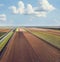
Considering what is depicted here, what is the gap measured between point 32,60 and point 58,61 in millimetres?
1907

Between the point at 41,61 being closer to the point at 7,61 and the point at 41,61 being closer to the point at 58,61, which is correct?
the point at 58,61

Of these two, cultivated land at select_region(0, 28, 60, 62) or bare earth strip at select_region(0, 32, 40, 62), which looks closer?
bare earth strip at select_region(0, 32, 40, 62)

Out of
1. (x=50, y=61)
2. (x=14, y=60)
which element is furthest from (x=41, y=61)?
(x=14, y=60)

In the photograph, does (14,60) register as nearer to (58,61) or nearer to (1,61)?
(1,61)

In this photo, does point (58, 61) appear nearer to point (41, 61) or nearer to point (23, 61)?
point (41, 61)

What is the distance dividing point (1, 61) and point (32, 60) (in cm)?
225

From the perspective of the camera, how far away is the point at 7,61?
1542cm

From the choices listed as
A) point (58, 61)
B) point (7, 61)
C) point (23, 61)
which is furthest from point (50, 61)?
point (7, 61)

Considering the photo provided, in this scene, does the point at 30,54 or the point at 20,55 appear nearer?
the point at 20,55

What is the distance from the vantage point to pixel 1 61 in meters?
15.6

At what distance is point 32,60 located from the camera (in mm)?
15828

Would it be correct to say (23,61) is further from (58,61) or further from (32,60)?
(58,61)

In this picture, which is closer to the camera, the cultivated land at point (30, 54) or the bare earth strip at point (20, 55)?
the bare earth strip at point (20, 55)

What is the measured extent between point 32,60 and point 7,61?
1.83m
